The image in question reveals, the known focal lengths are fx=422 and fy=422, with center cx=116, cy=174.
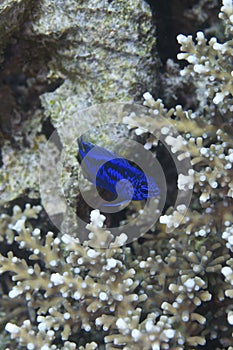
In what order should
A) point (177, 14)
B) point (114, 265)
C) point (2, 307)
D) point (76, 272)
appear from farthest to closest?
point (177, 14) → point (2, 307) → point (76, 272) → point (114, 265)

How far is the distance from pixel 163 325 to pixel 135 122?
42.5 inches

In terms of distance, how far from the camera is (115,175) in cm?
218

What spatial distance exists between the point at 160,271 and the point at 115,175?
0.61 meters

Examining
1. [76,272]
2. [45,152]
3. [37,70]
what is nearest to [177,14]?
[37,70]

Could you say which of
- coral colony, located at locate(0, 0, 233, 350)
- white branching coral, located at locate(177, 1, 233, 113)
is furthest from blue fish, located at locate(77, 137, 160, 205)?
white branching coral, located at locate(177, 1, 233, 113)

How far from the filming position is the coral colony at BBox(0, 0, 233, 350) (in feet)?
6.81

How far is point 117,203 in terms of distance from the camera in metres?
2.45

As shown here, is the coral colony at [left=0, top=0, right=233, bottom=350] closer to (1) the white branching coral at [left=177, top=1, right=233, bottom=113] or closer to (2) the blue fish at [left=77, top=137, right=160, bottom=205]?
(1) the white branching coral at [left=177, top=1, right=233, bottom=113]

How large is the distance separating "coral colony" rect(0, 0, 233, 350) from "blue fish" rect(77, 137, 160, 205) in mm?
173

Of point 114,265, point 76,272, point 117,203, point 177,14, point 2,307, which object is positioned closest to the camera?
point 114,265

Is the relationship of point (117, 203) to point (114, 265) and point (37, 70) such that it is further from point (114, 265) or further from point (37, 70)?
point (37, 70)

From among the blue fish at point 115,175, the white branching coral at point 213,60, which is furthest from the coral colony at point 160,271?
the blue fish at point 115,175

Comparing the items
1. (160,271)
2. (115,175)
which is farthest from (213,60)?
(160,271)

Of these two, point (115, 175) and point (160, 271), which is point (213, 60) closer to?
point (115, 175)
